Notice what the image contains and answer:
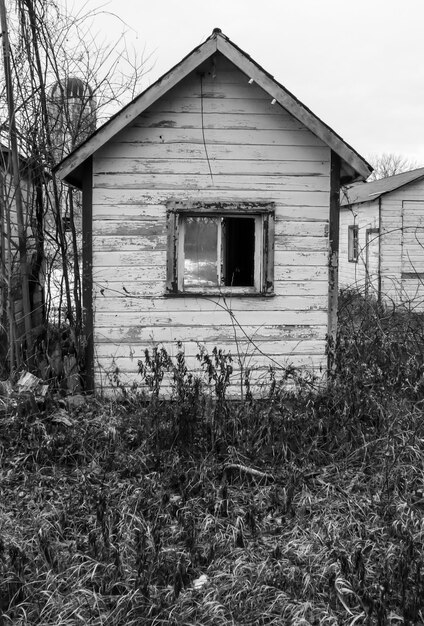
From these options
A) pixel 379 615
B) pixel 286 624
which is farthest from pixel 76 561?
pixel 379 615

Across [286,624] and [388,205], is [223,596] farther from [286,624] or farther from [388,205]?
[388,205]

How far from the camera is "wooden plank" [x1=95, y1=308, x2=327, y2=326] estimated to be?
884 centimetres

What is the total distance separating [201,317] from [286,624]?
505cm

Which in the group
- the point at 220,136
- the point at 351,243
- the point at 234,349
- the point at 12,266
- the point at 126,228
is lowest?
the point at 234,349

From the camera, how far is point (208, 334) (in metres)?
8.91

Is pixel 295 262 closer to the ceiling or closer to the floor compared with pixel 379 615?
closer to the ceiling

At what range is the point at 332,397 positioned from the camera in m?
7.34

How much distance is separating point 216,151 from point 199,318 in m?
2.06

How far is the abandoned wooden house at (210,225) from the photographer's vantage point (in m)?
8.70

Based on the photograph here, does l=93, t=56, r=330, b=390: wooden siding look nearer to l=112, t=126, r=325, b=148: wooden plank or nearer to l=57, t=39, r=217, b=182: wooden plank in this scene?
l=112, t=126, r=325, b=148: wooden plank

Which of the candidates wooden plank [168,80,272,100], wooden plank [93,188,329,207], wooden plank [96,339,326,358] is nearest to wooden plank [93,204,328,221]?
wooden plank [93,188,329,207]

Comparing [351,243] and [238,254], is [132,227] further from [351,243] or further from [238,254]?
[351,243]

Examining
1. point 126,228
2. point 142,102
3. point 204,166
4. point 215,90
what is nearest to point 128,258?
point 126,228

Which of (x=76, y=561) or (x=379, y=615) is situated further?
(x=76, y=561)
